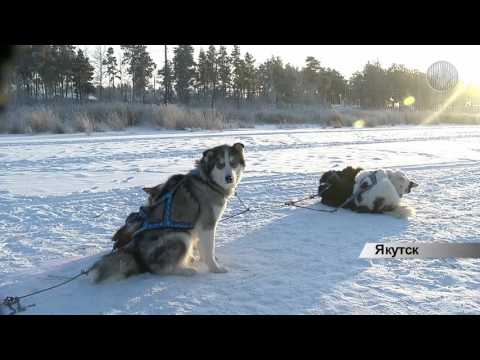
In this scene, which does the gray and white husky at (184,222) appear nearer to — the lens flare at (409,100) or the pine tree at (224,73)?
the pine tree at (224,73)

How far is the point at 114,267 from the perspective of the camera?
12.2 feet

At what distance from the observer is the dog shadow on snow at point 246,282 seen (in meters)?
3.35

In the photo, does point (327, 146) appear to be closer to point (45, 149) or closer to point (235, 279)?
point (45, 149)

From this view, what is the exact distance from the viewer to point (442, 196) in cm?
750

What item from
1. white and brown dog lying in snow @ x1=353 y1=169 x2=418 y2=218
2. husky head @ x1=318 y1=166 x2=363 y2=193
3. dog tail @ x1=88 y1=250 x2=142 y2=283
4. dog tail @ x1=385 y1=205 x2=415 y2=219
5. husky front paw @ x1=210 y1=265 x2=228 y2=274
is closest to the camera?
dog tail @ x1=88 y1=250 x2=142 y2=283

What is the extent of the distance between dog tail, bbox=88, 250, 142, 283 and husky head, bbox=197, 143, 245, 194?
1.21 m

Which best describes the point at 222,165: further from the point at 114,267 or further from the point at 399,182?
the point at 399,182

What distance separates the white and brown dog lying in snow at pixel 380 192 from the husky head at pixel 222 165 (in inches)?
117

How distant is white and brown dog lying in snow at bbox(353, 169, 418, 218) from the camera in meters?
6.40

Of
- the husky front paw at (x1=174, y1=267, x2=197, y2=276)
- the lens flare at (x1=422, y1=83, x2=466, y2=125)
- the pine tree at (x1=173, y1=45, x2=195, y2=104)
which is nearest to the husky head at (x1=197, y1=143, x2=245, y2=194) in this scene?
the husky front paw at (x1=174, y1=267, x2=197, y2=276)

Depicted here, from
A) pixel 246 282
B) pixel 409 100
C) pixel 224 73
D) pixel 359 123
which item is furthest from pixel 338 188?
pixel 409 100

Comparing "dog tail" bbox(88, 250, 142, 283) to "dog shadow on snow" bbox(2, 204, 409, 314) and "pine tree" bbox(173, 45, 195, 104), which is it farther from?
"pine tree" bbox(173, 45, 195, 104)
